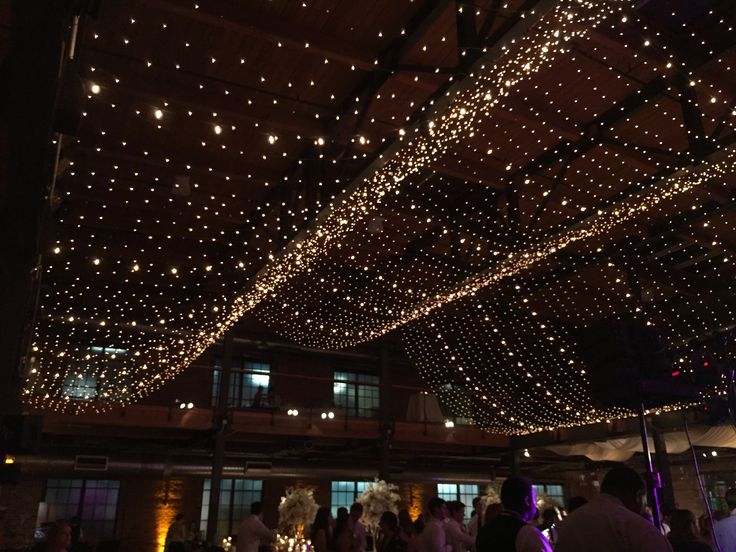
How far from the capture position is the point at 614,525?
7.29 feet

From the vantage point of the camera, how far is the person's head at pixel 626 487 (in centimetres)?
240

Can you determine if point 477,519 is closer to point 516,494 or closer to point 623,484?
point 516,494

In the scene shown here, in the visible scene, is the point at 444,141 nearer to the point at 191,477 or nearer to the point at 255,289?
the point at 255,289

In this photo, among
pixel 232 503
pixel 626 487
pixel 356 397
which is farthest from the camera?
pixel 356 397

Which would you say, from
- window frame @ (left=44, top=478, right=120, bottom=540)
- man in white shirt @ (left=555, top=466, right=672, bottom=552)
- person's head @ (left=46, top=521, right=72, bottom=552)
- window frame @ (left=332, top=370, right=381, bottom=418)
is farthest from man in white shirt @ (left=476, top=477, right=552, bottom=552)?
window frame @ (left=332, top=370, right=381, bottom=418)

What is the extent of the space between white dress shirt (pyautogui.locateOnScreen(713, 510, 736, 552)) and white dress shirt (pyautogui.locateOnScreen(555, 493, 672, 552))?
2350 mm

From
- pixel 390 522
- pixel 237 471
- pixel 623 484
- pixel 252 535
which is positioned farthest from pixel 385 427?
pixel 623 484

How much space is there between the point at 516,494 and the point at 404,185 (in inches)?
170

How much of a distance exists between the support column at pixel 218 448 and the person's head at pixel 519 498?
8.65m

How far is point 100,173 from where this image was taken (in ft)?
22.0

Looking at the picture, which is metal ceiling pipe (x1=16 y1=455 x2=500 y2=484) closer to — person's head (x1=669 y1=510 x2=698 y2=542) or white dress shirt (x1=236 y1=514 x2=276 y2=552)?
white dress shirt (x1=236 y1=514 x2=276 y2=552)

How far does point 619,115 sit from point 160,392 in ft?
39.2

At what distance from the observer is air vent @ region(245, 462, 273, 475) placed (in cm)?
1377

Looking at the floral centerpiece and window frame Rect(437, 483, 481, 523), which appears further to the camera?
window frame Rect(437, 483, 481, 523)
